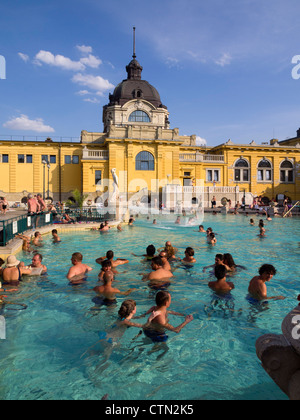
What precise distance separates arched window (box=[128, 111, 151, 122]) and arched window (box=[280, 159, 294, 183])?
2153 cm

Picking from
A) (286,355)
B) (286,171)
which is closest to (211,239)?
(286,355)

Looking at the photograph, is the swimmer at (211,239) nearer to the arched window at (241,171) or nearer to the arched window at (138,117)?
the arched window at (138,117)

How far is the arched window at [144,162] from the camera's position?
37312 millimetres

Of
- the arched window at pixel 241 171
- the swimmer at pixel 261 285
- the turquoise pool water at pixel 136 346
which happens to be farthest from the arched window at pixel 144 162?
the swimmer at pixel 261 285

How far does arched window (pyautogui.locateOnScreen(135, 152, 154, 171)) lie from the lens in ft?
122

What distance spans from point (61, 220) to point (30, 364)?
599 inches

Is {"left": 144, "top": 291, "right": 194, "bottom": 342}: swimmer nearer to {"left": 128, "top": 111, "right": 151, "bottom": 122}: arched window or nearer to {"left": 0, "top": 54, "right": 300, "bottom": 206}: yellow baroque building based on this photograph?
{"left": 0, "top": 54, "right": 300, "bottom": 206}: yellow baroque building

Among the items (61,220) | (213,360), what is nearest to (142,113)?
(61,220)

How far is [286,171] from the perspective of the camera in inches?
1681

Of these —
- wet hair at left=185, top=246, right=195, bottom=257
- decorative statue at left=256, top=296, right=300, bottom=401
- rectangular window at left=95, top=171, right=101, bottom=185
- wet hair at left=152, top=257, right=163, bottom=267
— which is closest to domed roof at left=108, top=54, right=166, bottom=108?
rectangular window at left=95, top=171, right=101, bottom=185

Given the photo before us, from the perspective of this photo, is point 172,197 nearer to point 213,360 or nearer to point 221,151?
point 221,151

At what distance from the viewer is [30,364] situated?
13.4 ft

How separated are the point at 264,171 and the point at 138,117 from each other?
66.8 feet

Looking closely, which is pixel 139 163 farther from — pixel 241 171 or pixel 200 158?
pixel 241 171
